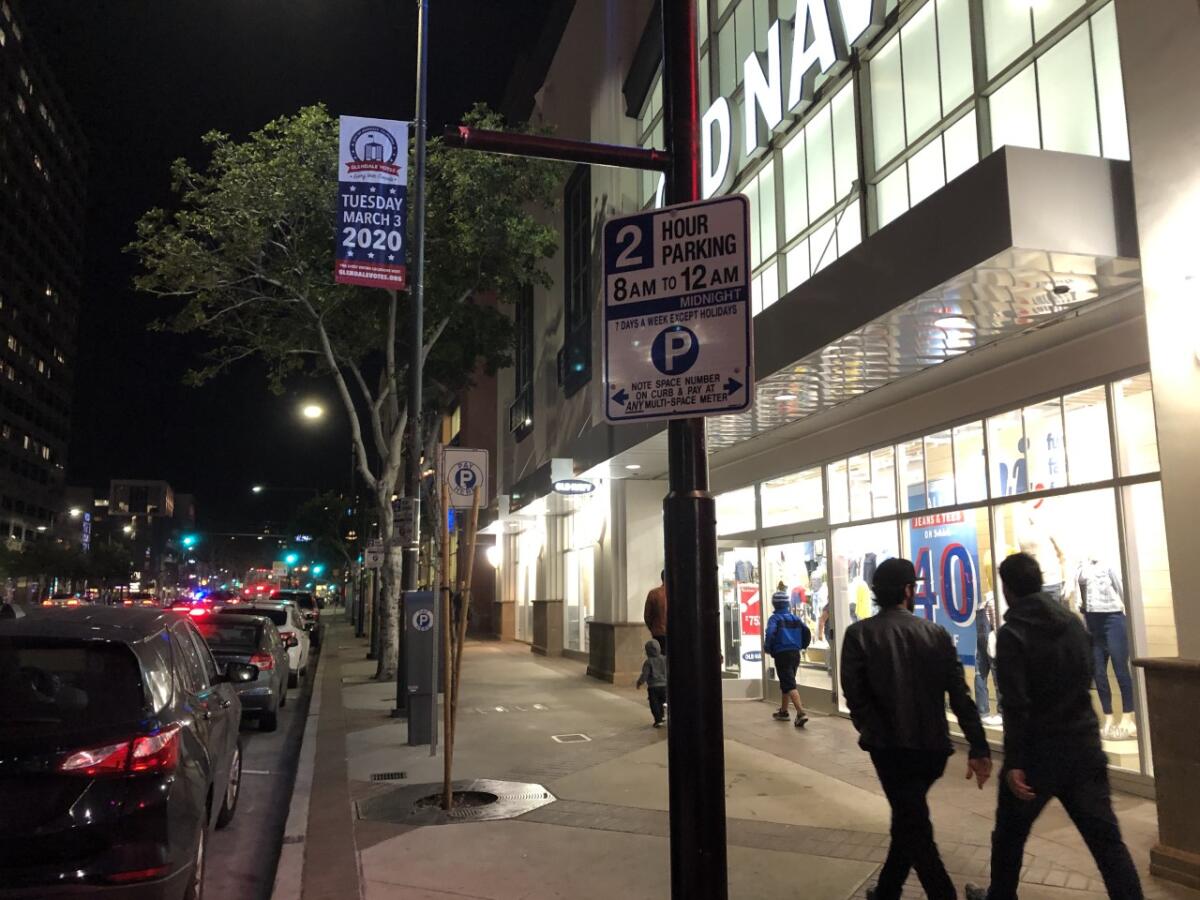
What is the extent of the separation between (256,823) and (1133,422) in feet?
25.9

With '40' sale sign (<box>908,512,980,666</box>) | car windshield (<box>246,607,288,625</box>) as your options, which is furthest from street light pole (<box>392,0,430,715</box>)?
'40' sale sign (<box>908,512,980,666</box>)

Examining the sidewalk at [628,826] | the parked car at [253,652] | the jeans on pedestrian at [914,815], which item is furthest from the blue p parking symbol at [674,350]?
the parked car at [253,652]

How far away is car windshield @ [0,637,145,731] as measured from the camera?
14.0ft

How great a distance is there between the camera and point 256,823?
7547 millimetres

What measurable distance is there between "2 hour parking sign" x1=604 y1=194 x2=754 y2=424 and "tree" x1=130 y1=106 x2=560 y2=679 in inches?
584

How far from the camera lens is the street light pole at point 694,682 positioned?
3.45 meters

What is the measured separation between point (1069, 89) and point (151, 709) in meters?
8.10

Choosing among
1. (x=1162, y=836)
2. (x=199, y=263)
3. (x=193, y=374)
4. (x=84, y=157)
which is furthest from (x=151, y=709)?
(x=84, y=157)

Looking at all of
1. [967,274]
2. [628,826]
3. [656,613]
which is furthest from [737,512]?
[967,274]

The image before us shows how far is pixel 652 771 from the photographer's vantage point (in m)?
8.72

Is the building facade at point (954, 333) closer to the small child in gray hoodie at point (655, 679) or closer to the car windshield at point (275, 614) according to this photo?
the small child in gray hoodie at point (655, 679)

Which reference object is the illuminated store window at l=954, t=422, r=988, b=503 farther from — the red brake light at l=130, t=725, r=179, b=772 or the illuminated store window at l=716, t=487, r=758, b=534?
the red brake light at l=130, t=725, r=179, b=772

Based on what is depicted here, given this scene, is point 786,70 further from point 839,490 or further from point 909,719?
point 909,719

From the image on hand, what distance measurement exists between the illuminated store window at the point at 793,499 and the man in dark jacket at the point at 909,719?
7826 millimetres
